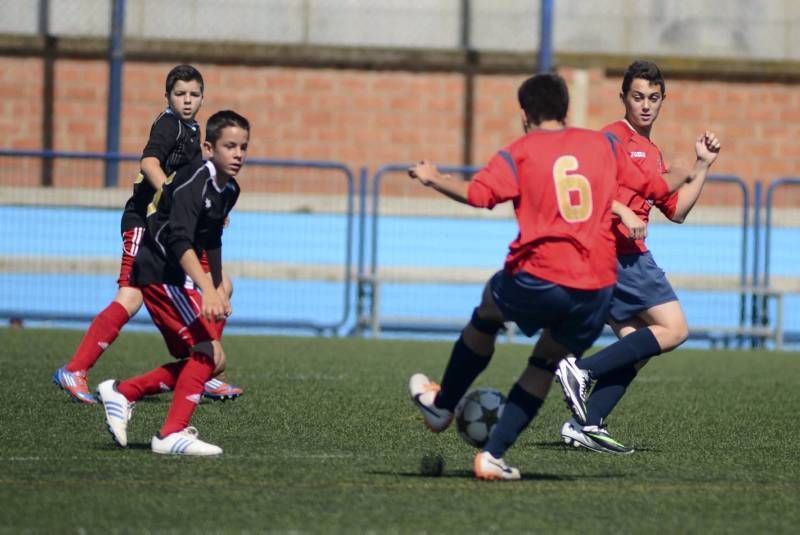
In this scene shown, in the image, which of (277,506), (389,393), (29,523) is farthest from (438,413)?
(389,393)

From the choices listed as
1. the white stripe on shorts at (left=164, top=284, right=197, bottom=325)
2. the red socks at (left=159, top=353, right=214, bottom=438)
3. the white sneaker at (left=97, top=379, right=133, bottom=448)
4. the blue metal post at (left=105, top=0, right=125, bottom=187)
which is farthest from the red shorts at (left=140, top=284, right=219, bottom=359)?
the blue metal post at (left=105, top=0, right=125, bottom=187)

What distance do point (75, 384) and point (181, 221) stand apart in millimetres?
2316

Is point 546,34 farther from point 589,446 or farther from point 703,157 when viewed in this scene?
point 703,157

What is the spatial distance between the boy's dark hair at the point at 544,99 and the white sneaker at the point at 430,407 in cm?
115

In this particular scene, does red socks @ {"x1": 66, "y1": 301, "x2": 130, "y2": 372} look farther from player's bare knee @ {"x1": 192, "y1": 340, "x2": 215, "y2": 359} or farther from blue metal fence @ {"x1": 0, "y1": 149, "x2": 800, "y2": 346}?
blue metal fence @ {"x1": 0, "y1": 149, "x2": 800, "y2": 346}

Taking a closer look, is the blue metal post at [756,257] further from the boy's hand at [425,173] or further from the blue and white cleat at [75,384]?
the boy's hand at [425,173]

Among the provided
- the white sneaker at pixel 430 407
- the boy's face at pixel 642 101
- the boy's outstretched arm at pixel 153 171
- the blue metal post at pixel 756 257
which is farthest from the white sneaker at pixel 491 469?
the blue metal post at pixel 756 257

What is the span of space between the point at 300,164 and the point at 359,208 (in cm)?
84

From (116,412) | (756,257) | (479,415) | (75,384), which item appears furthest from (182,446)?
(756,257)

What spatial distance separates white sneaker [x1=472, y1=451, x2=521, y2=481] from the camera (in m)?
5.82

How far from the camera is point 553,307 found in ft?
18.5

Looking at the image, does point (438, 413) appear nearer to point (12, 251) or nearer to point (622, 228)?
point (622, 228)

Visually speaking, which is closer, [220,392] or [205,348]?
[205,348]

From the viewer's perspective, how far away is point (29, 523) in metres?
4.79
